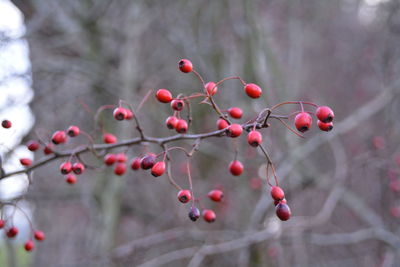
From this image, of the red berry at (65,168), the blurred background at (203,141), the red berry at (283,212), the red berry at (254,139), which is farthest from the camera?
the blurred background at (203,141)

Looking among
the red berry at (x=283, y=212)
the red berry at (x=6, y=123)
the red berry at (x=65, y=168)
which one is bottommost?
the red berry at (x=283, y=212)

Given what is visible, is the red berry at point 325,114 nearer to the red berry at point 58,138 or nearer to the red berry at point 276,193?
the red berry at point 276,193

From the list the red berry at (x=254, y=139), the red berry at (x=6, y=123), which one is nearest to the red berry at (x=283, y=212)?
the red berry at (x=254, y=139)

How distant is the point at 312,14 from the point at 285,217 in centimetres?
670

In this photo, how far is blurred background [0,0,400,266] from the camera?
149 inches

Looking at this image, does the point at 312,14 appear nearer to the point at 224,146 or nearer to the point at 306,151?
the point at 224,146

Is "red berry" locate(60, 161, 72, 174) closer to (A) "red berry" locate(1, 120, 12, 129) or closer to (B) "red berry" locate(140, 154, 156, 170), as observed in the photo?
(A) "red berry" locate(1, 120, 12, 129)

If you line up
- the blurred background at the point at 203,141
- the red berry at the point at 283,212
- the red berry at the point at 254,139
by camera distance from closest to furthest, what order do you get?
the red berry at the point at 254,139, the red berry at the point at 283,212, the blurred background at the point at 203,141

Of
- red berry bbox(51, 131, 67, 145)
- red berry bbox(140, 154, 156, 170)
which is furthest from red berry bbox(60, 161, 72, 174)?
red berry bbox(140, 154, 156, 170)

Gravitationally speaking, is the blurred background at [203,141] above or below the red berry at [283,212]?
above

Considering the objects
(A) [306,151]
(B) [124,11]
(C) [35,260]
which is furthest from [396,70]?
(C) [35,260]

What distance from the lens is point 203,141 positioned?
509cm

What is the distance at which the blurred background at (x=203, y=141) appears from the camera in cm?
379

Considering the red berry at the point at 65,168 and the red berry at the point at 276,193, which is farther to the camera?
the red berry at the point at 65,168
